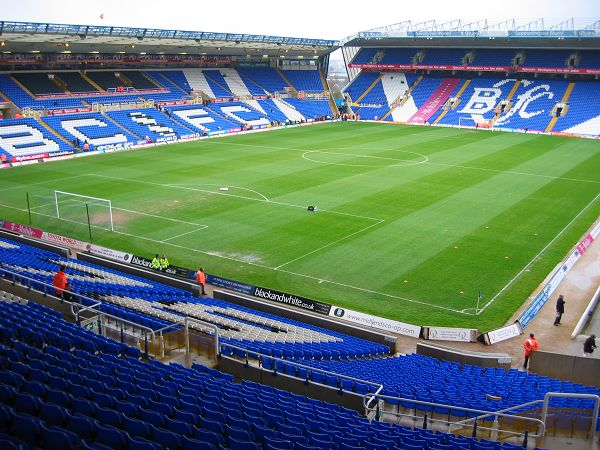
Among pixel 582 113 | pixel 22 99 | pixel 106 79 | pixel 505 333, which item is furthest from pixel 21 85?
pixel 582 113

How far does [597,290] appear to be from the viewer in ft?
77.8

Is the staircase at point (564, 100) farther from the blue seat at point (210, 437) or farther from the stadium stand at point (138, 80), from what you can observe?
the blue seat at point (210, 437)

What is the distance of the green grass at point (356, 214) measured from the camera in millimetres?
25188

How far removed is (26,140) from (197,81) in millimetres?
32106

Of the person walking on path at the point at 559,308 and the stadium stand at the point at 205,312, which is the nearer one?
the stadium stand at the point at 205,312

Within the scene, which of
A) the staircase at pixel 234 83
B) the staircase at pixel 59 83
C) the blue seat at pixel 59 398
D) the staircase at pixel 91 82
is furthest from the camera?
the staircase at pixel 234 83

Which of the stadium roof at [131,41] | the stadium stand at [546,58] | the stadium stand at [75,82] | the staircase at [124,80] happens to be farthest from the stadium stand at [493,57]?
the stadium stand at [75,82]

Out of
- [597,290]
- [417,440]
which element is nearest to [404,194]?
[597,290]

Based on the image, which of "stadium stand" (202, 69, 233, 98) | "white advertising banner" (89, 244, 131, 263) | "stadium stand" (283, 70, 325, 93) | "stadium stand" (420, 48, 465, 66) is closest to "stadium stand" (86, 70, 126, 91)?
"stadium stand" (202, 69, 233, 98)

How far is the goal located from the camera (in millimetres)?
33688

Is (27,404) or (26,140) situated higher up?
(26,140)

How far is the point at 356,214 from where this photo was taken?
3472 cm

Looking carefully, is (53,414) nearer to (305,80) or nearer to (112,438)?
(112,438)

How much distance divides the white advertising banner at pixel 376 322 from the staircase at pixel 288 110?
62.6 metres
